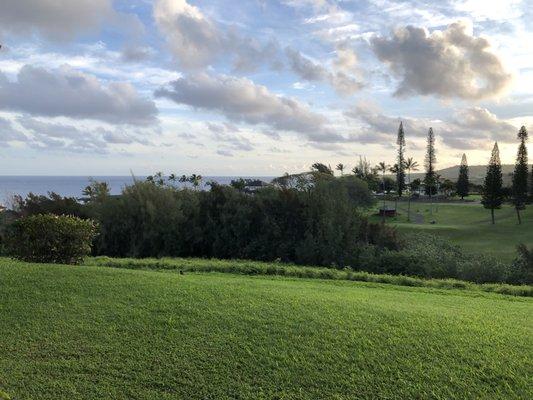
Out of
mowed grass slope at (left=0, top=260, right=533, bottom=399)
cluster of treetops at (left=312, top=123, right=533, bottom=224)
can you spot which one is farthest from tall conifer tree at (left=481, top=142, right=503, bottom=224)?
mowed grass slope at (left=0, top=260, right=533, bottom=399)

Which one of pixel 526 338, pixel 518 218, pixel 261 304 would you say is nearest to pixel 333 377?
pixel 261 304

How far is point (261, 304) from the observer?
19.8ft

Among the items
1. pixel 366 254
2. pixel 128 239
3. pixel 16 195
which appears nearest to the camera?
pixel 366 254

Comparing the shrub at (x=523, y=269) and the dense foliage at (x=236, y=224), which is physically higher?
the dense foliage at (x=236, y=224)

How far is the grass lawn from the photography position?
116 feet

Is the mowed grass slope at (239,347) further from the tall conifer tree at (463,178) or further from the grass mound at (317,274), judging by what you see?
the tall conifer tree at (463,178)

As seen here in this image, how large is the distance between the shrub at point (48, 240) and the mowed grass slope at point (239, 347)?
4618mm

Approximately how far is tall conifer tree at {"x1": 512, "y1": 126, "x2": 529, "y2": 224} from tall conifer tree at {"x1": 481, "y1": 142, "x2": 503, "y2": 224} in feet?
5.76

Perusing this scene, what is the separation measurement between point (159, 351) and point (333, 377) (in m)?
1.57

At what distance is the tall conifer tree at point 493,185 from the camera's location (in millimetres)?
50750

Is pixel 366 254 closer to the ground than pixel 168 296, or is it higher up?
closer to the ground

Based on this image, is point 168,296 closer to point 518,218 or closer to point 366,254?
point 366,254

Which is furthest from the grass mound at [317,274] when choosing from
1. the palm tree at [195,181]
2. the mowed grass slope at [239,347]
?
the palm tree at [195,181]

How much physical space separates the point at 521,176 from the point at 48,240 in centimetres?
5304
